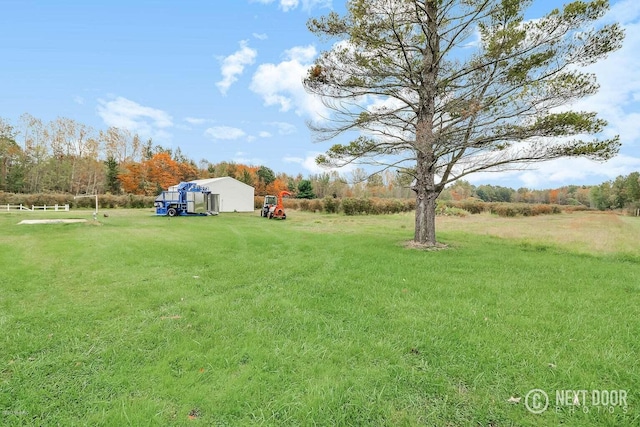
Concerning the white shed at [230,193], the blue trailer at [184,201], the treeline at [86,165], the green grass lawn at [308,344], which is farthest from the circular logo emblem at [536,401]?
the treeline at [86,165]

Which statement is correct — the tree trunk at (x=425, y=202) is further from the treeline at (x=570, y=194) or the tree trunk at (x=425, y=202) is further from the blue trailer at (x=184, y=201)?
the treeline at (x=570, y=194)

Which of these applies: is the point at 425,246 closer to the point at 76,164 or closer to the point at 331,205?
the point at 331,205

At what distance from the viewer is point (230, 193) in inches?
1088

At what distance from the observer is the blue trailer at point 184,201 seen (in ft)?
64.9

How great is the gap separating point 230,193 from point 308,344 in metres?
26.2

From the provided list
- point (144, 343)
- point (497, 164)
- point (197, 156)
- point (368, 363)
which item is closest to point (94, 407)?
point (144, 343)

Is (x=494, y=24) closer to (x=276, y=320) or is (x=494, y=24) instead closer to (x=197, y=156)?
(x=276, y=320)

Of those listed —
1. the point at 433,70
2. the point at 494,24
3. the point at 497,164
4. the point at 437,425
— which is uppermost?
the point at 494,24

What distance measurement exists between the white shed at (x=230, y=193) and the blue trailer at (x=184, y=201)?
4.30 meters

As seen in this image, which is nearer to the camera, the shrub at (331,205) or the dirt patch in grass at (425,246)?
the dirt patch in grass at (425,246)

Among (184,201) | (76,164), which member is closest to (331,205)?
(184,201)

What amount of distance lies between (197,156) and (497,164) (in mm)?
51586

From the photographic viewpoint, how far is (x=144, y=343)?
2.95 meters

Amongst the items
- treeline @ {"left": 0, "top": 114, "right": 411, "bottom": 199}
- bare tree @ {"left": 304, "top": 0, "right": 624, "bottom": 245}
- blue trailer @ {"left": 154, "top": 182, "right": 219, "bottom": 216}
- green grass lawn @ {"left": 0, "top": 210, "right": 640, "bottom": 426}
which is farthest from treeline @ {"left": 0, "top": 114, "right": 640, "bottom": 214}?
green grass lawn @ {"left": 0, "top": 210, "right": 640, "bottom": 426}
